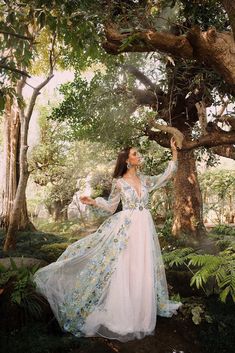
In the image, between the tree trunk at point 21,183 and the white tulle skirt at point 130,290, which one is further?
the tree trunk at point 21,183

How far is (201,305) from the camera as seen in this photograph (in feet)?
16.6

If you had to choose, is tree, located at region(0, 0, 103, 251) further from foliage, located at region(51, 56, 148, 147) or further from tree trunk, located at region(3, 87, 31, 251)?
foliage, located at region(51, 56, 148, 147)

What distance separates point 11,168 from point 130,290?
8761 millimetres

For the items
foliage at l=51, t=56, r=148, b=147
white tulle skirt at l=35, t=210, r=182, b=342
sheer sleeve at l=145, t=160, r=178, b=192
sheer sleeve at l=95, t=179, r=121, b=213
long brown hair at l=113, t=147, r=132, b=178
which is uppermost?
foliage at l=51, t=56, r=148, b=147

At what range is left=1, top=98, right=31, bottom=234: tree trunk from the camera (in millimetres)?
12008

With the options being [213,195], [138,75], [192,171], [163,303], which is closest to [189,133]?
[192,171]

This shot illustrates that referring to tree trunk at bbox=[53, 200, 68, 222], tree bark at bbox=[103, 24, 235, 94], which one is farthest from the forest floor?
tree trunk at bbox=[53, 200, 68, 222]

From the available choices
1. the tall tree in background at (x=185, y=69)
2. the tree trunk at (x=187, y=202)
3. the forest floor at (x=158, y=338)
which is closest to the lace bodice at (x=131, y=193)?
the tall tree in background at (x=185, y=69)

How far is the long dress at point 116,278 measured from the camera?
14.1ft

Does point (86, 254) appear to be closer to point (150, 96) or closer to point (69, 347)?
point (69, 347)

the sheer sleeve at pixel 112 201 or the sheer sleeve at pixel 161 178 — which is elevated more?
the sheer sleeve at pixel 161 178

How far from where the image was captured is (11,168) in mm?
12141

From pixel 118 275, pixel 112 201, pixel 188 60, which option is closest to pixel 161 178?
pixel 112 201

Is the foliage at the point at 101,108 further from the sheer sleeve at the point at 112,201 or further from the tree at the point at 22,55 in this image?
the sheer sleeve at the point at 112,201
